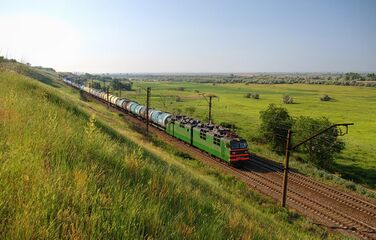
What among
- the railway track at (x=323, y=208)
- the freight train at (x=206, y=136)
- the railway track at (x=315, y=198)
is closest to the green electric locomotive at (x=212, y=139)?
the freight train at (x=206, y=136)

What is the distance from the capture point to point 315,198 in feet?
79.6

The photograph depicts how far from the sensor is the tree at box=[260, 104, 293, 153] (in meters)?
43.1

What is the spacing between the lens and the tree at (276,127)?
1695 inches

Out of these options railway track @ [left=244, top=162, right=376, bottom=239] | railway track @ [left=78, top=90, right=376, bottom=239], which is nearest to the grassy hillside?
railway track @ [left=244, top=162, right=376, bottom=239]

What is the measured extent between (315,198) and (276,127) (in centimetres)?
2049

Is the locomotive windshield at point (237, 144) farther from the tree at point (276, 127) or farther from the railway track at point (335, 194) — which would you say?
the tree at point (276, 127)

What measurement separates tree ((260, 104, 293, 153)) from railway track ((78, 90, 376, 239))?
9062 millimetres

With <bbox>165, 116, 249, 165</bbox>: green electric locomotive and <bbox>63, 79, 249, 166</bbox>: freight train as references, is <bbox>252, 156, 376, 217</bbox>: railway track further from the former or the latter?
<bbox>63, 79, 249, 166</bbox>: freight train

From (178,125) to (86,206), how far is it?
120ft

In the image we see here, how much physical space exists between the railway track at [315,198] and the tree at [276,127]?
29.7 ft

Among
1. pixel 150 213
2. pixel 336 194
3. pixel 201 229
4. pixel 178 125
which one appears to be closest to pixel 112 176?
Answer: pixel 150 213

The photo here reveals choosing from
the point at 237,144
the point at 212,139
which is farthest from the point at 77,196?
the point at 212,139

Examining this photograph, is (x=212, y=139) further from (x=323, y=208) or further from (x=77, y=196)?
(x=77, y=196)

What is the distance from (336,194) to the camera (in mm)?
25422
